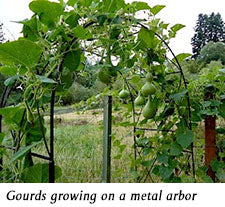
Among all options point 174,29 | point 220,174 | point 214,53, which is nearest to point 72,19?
point 174,29

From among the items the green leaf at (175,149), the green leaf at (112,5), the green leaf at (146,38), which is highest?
the green leaf at (112,5)

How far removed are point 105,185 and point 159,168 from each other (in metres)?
0.28

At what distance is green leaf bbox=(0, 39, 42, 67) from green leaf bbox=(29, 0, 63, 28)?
105 mm

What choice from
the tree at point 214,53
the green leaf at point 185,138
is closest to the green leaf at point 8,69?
the green leaf at point 185,138

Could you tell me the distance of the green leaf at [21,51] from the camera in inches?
16.0

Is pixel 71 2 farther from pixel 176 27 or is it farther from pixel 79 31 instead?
pixel 176 27

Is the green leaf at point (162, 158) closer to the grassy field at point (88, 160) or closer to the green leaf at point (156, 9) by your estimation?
the green leaf at point (156, 9)

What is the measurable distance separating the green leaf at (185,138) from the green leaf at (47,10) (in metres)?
0.45

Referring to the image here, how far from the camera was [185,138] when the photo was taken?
0.75 meters

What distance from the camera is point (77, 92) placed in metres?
2.46

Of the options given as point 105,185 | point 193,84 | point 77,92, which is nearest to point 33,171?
point 105,185

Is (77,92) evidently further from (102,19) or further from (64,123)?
(102,19)

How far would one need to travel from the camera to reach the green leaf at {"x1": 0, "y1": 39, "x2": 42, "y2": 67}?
1.33 ft

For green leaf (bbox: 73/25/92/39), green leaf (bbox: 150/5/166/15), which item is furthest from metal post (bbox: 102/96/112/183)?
green leaf (bbox: 73/25/92/39)
